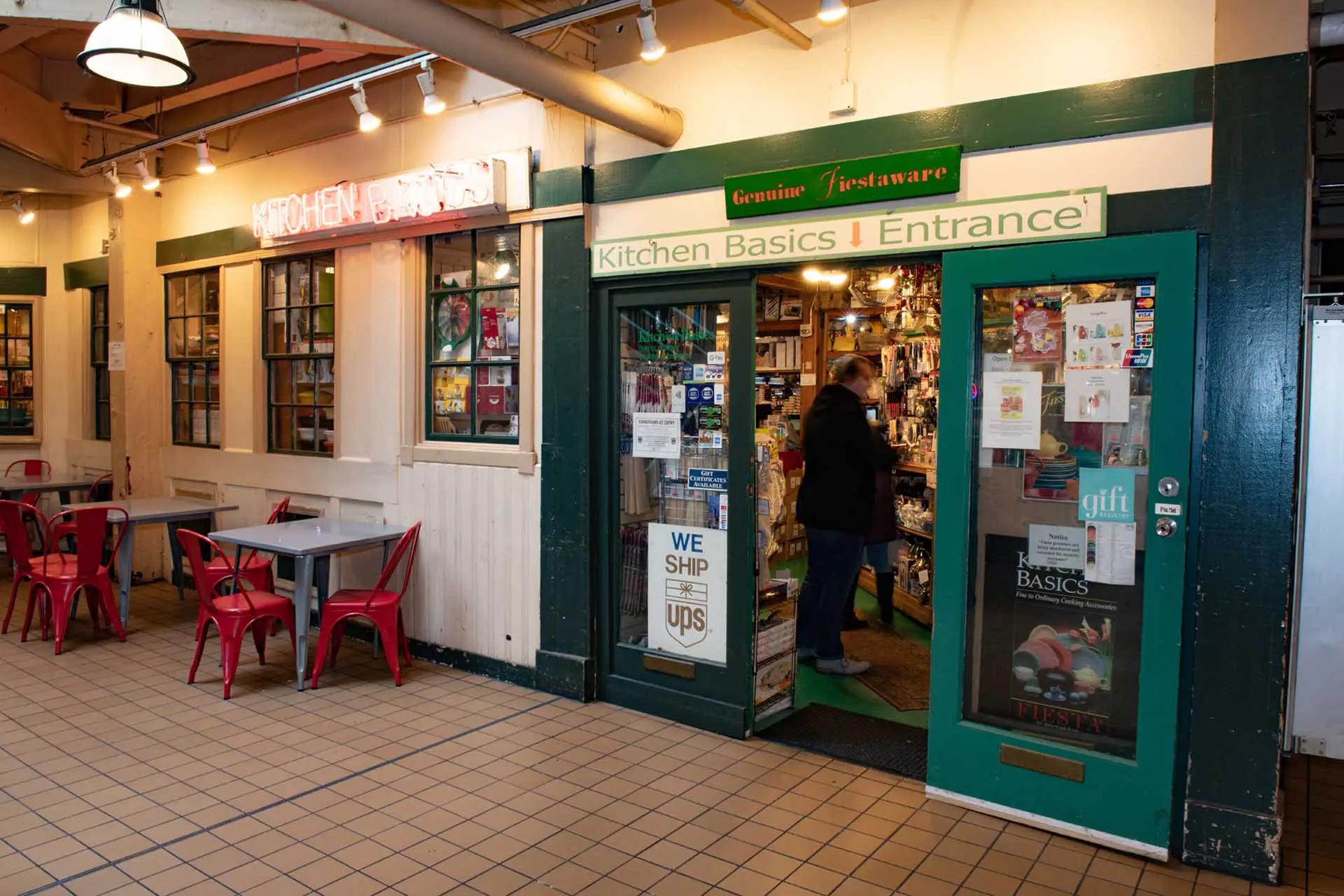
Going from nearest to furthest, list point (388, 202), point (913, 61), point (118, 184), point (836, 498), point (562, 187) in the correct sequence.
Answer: point (913, 61) < point (562, 187) < point (836, 498) < point (388, 202) < point (118, 184)

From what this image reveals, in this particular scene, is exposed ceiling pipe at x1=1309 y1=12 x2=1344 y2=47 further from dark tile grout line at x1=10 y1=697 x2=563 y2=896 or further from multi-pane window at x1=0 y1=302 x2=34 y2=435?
multi-pane window at x1=0 y1=302 x2=34 y2=435

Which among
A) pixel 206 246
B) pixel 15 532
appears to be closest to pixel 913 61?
pixel 206 246

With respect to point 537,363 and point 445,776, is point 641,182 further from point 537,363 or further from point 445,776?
point 445,776

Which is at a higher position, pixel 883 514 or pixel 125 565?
pixel 883 514

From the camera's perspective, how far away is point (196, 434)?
8.12 meters

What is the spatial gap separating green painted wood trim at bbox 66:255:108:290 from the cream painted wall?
6.53 meters

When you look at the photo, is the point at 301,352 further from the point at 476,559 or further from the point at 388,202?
the point at 476,559

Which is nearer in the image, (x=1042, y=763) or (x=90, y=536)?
(x=1042, y=763)

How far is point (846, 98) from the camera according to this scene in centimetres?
417

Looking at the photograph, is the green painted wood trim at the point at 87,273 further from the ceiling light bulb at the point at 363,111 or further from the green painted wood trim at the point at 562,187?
the green painted wood trim at the point at 562,187

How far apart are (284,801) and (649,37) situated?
363cm

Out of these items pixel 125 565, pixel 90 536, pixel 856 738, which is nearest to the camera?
pixel 856 738

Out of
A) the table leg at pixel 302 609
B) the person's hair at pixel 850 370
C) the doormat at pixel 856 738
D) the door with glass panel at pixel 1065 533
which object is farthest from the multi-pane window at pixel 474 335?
the door with glass panel at pixel 1065 533

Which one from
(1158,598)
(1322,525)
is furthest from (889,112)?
(1322,525)
